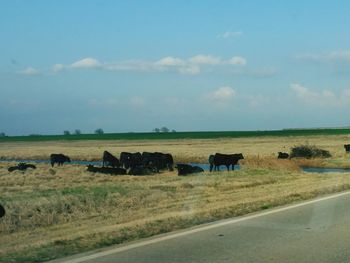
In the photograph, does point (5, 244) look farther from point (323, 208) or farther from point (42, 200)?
point (323, 208)

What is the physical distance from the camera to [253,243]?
357 inches

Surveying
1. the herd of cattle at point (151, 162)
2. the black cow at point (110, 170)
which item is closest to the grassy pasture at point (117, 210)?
the black cow at point (110, 170)

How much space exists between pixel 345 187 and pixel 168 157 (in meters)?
17.7

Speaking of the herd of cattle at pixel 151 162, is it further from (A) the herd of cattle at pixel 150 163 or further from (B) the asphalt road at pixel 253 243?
(B) the asphalt road at pixel 253 243

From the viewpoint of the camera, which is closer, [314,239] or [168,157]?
[314,239]

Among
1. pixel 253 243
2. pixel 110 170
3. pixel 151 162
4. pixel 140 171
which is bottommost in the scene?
pixel 140 171

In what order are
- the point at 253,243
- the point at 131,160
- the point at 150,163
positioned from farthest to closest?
the point at 131,160 < the point at 150,163 < the point at 253,243

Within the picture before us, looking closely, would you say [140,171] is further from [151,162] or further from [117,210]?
[117,210]

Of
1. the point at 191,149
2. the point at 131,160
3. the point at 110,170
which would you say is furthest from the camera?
the point at 191,149

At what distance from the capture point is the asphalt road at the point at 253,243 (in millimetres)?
8000

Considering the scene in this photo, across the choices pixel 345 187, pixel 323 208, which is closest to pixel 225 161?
pixel 345 187

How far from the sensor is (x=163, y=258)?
798cm

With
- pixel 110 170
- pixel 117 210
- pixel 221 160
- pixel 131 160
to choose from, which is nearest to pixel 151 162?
pixel 131 160

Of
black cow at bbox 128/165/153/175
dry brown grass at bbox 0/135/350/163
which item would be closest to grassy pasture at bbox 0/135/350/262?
black cow at bbox 128/165/153/175
